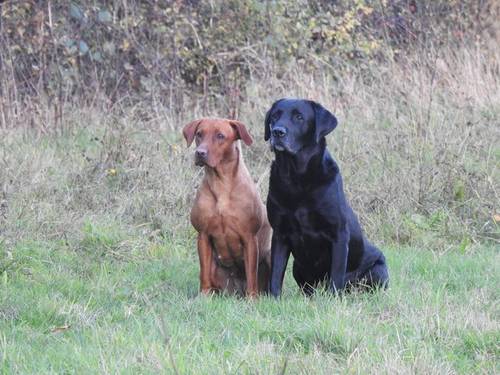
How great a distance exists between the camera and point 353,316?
16.3 feet

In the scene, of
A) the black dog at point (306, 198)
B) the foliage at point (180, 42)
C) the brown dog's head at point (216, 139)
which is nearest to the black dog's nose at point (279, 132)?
the black dog at point (306, 198)

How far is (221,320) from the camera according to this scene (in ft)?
16.8

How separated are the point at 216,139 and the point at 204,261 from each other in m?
0.81

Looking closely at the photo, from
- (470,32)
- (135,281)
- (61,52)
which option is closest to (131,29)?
(61,52)

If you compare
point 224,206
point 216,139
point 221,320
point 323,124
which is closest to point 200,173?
point 216,139

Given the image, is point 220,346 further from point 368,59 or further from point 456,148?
point 368,59

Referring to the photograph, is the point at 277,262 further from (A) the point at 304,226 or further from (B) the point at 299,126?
(B) the point at 299,126

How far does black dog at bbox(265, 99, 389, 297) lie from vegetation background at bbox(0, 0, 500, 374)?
0.32 meters

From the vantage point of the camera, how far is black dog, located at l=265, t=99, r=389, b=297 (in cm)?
583

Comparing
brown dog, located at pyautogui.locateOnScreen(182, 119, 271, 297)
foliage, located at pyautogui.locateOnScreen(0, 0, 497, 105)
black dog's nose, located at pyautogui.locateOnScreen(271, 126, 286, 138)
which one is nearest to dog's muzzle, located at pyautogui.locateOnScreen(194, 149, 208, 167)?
brown dog, located at pyautogui.locateOnScreen(182, 119, 271, 297)

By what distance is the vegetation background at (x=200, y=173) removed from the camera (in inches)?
181

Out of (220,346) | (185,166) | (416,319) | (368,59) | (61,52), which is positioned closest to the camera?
(220,346)

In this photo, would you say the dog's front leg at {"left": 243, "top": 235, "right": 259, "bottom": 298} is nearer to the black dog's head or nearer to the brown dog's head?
the brown dog's head

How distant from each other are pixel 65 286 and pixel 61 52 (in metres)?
5.80
